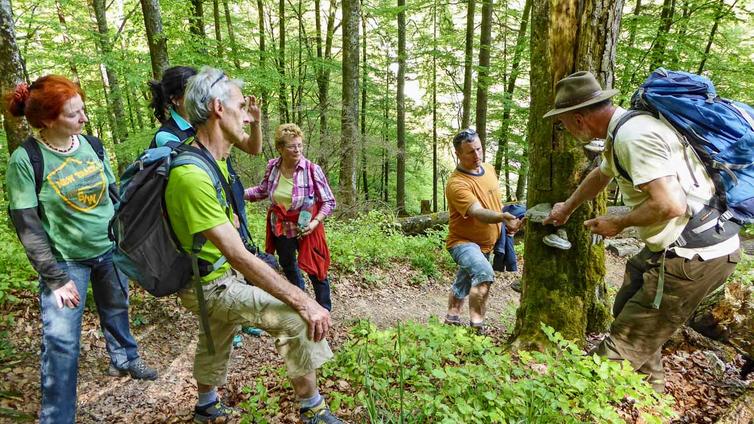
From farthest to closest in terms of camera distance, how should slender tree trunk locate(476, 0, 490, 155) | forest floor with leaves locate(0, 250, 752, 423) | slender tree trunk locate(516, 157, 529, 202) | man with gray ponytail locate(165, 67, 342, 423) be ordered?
slender tree trunk locate(516, 157, 529, 202), slender tree trunk locate(476, 0, 490, 155), forest floor with leaves locate(0, 250, 752, 423), man with gray ponytail locate(165, 67, 342, 423)

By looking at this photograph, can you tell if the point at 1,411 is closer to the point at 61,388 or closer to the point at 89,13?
the point at 61,388

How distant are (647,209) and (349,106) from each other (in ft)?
29.1

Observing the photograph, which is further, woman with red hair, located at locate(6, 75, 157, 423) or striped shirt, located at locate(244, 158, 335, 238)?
striped shirt, located at locate(244, 158, 335, 238)

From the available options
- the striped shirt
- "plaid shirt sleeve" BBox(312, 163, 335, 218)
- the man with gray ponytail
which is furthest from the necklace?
"plaid shirt sleeve" BBox(312, 163, 335, 218)

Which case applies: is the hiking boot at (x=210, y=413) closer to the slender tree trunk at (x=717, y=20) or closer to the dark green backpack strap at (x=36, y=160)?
the dark green backpack strap at (x=36, y=160)

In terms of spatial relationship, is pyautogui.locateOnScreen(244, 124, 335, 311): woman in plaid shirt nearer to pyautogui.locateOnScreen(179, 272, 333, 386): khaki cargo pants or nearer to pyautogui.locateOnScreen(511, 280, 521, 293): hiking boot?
pyautogui.locateOnScreen(179, 272, 333, 386): khaki cargo pants

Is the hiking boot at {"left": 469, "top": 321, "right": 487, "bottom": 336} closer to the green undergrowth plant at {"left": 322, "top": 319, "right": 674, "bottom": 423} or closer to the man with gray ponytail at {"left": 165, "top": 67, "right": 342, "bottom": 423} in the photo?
the green undergrowth plant at {"left": 322, "top": 319, "right": 674, "bottom": 423}

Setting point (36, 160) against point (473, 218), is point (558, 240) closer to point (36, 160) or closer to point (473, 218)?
point (473, 218)

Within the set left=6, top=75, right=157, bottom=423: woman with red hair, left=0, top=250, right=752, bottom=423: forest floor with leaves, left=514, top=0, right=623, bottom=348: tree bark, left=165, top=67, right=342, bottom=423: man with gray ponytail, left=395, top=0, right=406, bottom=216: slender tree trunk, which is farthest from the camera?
left=395, top=0, right=406, bottom=216: slender tree trunk

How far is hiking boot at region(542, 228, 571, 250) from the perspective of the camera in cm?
322

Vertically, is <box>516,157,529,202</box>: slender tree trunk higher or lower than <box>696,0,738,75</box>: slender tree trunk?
lower

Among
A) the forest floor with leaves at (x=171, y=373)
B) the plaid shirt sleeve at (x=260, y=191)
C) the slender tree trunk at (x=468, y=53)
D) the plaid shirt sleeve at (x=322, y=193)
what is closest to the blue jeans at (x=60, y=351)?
the forest floor with leaves at (x=171, y=373)

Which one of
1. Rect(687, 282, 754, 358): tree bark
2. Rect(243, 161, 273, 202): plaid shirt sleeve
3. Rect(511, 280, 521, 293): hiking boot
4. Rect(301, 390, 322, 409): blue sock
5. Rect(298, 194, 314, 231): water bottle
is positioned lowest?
Rect(511, 280, 521, 293): hiking boot

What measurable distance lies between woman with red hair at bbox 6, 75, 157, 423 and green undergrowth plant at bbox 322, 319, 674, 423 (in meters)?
1.78
